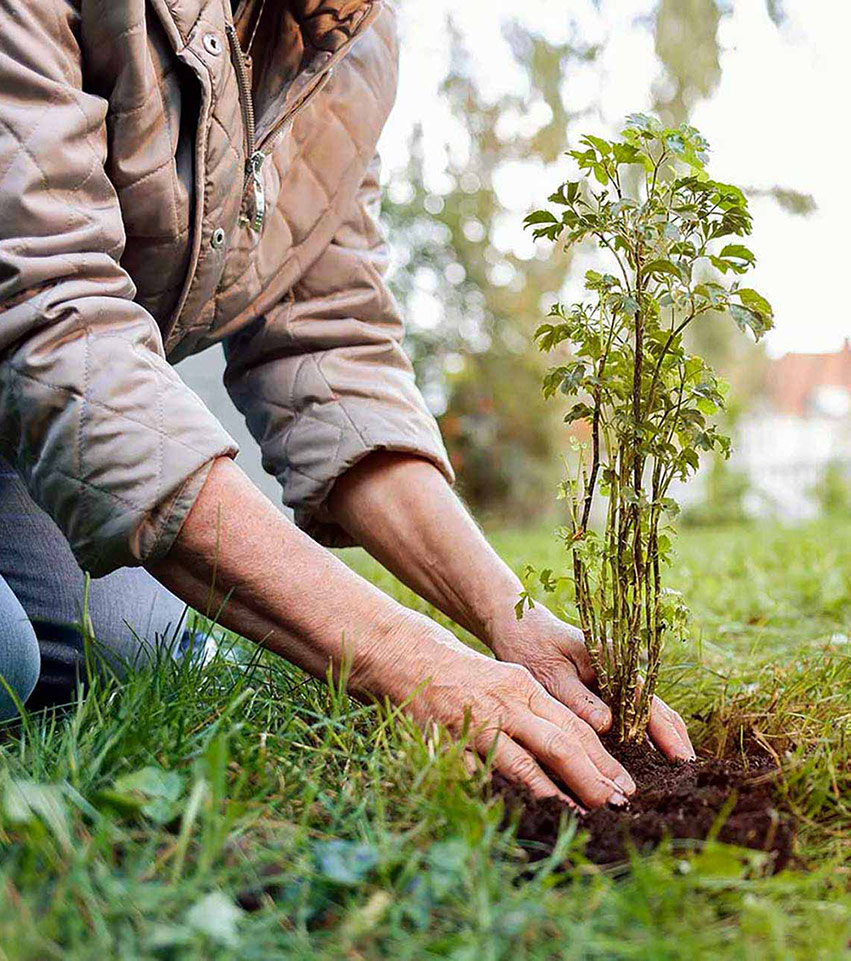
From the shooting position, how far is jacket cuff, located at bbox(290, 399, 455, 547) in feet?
6.68

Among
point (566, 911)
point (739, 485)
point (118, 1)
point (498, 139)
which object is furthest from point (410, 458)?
point (739, 485)

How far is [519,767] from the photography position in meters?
1.39

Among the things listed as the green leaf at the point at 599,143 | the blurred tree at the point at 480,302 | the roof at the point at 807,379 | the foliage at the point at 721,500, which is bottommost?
the roof at the point at 807,379

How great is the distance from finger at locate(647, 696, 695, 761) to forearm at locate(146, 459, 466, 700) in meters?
0.46

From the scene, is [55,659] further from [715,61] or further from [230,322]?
[715,61]

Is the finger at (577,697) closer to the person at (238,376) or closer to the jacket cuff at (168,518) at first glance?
the person at (238,376)

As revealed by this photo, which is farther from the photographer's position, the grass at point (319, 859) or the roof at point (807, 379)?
the roof at point (807, 379)

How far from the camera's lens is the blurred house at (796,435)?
41.4ft

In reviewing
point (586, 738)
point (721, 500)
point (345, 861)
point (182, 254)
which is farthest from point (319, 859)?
point (721, 500)

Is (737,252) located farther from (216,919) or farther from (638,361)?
(216,919)

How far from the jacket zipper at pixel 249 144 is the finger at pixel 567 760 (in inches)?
40.8

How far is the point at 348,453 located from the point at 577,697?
63cm

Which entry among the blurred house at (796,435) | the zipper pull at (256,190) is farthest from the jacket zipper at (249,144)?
the blurred house at (796,435)

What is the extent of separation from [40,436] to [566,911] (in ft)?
3.03
